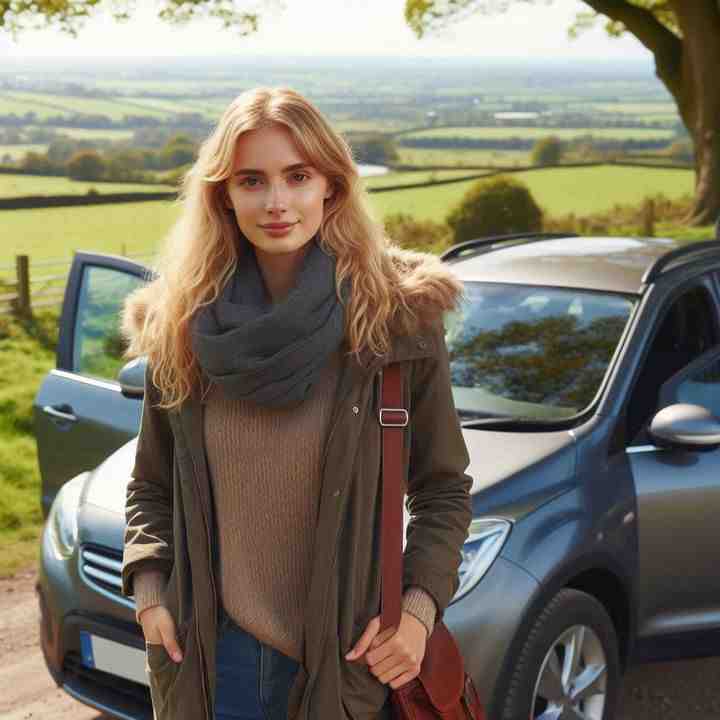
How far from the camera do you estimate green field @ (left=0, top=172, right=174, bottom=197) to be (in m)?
11.4

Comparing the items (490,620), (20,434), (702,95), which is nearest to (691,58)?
(702,95)

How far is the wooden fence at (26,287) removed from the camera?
10297 millimetres

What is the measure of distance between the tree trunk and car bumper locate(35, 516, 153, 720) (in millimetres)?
12929

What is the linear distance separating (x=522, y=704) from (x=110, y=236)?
960 cm

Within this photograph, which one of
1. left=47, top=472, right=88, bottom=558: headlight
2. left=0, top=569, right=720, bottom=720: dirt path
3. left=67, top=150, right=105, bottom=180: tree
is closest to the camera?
left=47, top=472, right=88, bottom=558: headlight

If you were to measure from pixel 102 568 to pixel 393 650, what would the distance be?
1753mm

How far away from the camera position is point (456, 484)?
82.2 inches

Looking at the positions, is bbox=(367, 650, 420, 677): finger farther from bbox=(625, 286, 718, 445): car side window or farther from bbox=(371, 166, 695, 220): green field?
bbox=(371, 166, 695, 220): green field

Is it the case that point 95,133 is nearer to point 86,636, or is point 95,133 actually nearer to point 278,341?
point 86,636

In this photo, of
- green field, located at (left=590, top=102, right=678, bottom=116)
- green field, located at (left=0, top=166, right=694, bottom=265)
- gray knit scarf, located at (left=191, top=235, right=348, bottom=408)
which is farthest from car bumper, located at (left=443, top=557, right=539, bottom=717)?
green field, located at (left=590, top=102, right=678, bottom=116)

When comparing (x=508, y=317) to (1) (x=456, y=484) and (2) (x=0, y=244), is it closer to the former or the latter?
(1) (x=456, y=484)

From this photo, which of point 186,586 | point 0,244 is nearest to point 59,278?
point 0,244

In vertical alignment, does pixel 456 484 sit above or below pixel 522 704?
above

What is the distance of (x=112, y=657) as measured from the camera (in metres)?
3.41
